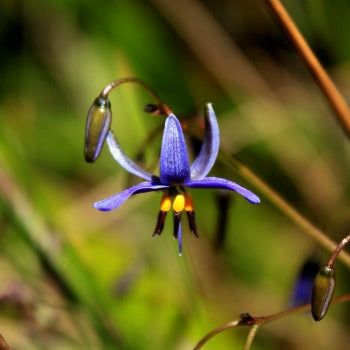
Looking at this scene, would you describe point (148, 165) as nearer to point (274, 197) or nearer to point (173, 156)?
point (274, 197)

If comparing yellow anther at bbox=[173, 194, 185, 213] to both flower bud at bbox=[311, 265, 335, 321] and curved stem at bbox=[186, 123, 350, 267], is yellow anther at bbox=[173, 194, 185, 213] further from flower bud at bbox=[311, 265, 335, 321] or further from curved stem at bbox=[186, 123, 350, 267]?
flower bud at bbox=[311, 265, 335, 321]

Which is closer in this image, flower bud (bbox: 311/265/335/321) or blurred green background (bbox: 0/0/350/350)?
flower bud (bbox: 311/265/335/321)

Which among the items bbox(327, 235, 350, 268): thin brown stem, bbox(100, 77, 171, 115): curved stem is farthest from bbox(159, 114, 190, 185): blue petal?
bbox(327, 235, 350, 268): thin brown stem

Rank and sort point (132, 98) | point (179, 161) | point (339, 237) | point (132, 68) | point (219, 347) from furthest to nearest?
point (132, 68) → point (132, 98) → point (219, 347) → point (339, 237) → point (179, 161)

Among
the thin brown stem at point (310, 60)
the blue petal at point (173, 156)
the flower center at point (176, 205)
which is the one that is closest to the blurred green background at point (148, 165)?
the thin brown stem at point (310, 60)

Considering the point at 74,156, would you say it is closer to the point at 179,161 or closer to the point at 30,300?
the point at 30,300

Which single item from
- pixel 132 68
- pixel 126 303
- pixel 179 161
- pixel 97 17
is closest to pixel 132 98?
pixel 132 68
